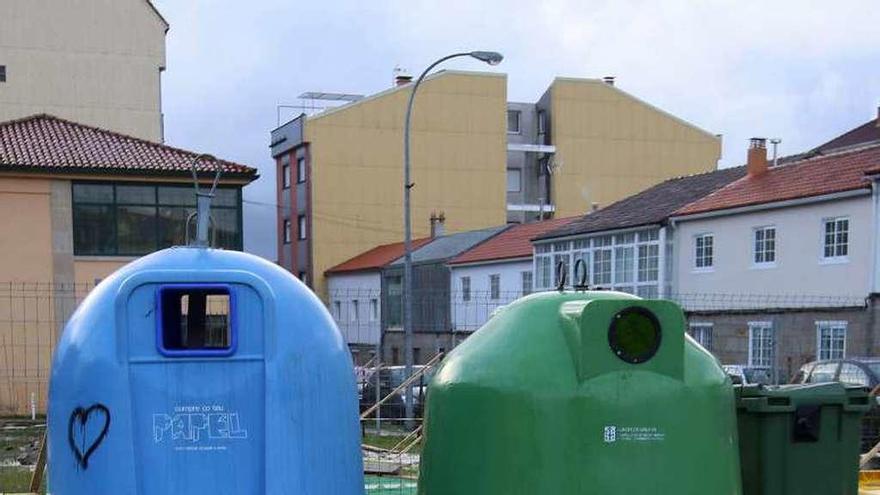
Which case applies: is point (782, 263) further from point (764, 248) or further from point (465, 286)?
point (465, 286)

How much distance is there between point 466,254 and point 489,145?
8.90 meters

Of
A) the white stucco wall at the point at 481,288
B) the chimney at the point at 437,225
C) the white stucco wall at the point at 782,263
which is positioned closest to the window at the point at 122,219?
the white stucco wall at the point at 481,288

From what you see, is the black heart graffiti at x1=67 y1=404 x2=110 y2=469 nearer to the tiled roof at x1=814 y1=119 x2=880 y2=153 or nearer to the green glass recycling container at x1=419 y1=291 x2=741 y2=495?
the green glass recycling container at x1=419 y1=291 x2=741 y2=495

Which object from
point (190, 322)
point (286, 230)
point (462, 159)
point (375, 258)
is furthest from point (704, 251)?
point (286, 230)

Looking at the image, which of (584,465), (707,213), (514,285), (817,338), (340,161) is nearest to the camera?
(584,465)

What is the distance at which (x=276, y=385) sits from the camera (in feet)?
13.4

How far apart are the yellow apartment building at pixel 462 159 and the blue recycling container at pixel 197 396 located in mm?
34058

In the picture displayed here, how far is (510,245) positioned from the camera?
32.1 metres

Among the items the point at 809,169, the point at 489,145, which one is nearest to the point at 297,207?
the point at 489,145

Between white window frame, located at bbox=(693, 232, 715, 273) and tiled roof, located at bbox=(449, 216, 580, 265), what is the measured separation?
19.3 ft

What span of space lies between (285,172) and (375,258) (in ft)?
22.7

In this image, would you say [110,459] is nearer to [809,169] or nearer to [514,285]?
[809,169]

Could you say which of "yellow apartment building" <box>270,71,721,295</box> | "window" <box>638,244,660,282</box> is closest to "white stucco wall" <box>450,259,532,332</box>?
"window" <box>638,244,660,282</box>

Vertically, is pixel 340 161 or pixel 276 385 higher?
pixel 340 161
